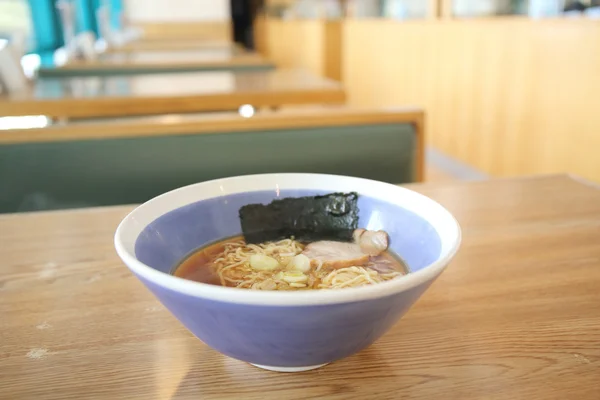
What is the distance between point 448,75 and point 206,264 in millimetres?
2996

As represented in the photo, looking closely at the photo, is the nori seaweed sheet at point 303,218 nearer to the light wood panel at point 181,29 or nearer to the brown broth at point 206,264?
the brown broth at point 206,264

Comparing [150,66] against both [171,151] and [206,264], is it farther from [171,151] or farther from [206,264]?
[206,264]

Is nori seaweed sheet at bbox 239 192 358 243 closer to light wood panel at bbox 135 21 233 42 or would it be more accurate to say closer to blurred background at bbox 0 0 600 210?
blurred background at bbox 0 0 600 210

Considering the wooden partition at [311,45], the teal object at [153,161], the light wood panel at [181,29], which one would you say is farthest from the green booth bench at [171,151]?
the light wood panel at [181,29]

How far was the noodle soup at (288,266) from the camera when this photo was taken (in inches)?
17.6

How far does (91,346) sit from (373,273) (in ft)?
0.83

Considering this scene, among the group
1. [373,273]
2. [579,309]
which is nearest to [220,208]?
[373,273]

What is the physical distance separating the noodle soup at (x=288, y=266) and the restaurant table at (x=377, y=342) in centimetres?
6

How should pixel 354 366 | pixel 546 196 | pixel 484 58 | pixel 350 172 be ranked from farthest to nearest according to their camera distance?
pixel 484 58, pixel 350 172, pixel 546 196, pixel 354 366

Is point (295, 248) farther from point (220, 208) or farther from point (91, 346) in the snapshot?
point (91, 346)

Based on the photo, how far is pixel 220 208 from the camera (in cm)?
54

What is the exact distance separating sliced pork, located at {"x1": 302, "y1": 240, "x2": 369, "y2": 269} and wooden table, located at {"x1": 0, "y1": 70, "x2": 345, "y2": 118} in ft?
4.39

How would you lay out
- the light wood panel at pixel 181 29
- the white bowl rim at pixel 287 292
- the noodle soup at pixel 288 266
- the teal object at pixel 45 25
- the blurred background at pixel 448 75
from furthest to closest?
the light wood panel at pixel 181 29 → the teal object at pixel 45 25 → the blurred background at pixel 448 75 → the noodle soup at pixel 288 266 → the white bowl rim at pixel 287 292

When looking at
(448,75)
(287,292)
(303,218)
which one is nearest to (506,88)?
(448,75)
